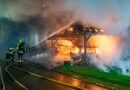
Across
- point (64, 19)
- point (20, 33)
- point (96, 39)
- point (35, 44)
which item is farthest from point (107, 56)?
point (20, 33)

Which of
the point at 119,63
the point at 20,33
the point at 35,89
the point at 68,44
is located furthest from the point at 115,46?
the point at 20,33

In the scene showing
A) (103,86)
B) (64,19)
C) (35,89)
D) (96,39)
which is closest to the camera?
(35,89)

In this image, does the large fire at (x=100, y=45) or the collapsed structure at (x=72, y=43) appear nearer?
the collapsed structure at (x=72, y=43)

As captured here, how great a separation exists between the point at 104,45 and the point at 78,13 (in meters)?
5.98

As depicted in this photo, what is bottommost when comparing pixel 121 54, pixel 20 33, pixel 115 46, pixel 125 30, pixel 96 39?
pixel 121 54

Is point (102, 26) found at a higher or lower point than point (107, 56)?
higher

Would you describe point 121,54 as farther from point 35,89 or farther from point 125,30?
point 35,89

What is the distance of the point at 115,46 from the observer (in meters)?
15.2

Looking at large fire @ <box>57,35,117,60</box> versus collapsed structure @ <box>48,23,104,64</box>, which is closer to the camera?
collapsed structure @ <box>48,23,104,64</box>

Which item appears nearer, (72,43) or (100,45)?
(100,45)

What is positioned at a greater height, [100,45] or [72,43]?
[72,43]

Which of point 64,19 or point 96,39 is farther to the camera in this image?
point 64,19

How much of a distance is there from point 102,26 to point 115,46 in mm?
3164

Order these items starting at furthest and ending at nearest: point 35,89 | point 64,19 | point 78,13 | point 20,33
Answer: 1. point 20,33
2. point 64,19
3. point 78,13
4. point 35,89
